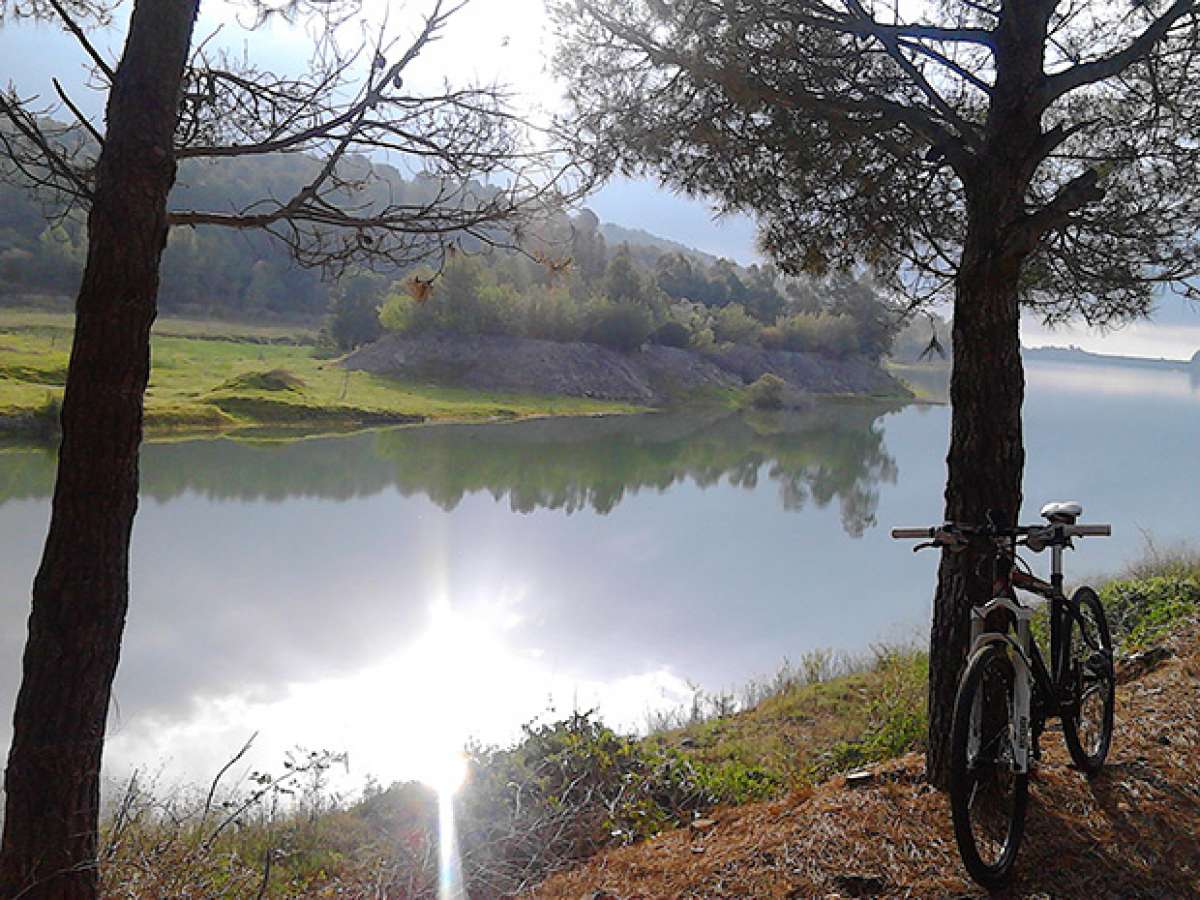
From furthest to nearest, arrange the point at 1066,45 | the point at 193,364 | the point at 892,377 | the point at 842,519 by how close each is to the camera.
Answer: the point at 892,377, the point at 193,364, the point at 842,519, the point at 1066,45

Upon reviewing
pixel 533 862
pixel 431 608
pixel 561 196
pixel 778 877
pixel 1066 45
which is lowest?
pixel 431 608

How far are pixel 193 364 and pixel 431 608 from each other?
27892mm

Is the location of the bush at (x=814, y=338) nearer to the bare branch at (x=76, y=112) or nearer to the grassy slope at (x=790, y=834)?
the grassy slope at (x=790, y=834)

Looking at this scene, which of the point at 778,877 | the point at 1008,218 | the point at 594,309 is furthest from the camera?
the point at 594,309

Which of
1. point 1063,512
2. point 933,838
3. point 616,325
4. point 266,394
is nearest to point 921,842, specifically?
point 933,838

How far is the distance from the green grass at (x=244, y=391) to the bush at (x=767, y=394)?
309 inches

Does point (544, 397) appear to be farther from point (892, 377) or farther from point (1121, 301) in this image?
point (1121, 301)

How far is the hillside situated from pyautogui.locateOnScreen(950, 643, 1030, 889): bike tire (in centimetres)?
7

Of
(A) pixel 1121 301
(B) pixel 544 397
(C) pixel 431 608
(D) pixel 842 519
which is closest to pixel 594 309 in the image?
(B) pixel 544 397

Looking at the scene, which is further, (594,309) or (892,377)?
(892,377)

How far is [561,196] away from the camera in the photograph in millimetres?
2752

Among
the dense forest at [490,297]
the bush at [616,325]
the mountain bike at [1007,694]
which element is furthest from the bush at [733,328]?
the mountain bike at [1007,694]

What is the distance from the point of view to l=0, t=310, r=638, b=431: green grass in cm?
2189

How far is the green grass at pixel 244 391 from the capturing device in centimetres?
2189
